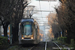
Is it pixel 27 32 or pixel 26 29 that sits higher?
pixel 26 29

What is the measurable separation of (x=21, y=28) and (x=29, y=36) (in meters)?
1.42

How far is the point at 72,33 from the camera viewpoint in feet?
112

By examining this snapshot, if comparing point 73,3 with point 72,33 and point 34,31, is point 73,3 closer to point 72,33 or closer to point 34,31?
point 34,31

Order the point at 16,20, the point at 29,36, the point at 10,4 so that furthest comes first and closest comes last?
1. the point at 16,20
2. the point at 29,36
3. the point at 10,4

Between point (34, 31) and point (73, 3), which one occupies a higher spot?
point (73, 3)

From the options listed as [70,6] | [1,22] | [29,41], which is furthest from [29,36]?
[70,6]

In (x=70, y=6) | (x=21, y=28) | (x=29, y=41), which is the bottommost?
(x=29, y=41)

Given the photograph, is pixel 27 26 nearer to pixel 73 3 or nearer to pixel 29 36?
pixel 29 36

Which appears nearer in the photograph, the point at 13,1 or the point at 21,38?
the point at 13,1

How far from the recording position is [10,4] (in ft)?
74.1

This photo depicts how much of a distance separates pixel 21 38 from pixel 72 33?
36.7 ft

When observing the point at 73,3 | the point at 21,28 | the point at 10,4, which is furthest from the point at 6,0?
the point at 73,3

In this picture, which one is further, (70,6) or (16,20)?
(16,20)

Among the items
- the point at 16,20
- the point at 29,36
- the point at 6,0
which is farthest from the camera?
the point at 16,20
